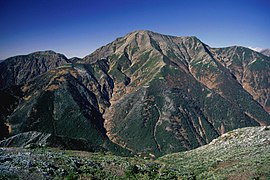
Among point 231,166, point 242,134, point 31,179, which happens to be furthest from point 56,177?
point 242,134

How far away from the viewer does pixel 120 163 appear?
5172cm

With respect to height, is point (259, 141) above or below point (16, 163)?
below

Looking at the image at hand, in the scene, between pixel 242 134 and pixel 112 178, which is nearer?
pixel 112 178

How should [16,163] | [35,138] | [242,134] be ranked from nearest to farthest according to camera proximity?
1. [16,163]
2. [242,134]
3. [35,138]

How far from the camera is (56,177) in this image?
4003cm

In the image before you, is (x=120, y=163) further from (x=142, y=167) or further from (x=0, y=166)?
(x=0, y=166)

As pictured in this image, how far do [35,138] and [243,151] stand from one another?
90079mm

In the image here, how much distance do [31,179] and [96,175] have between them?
9.66m

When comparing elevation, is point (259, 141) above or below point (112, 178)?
below

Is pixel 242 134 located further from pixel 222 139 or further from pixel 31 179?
pixel 31 179

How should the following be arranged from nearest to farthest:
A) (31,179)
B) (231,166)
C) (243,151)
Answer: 1. (31,179)
2. (231,166)
3. (243,151)

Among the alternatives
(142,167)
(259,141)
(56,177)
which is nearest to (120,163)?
(142,167)

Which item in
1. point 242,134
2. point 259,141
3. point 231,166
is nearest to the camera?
point 231,166

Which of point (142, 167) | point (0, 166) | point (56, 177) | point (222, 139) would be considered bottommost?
point (222, 139)
